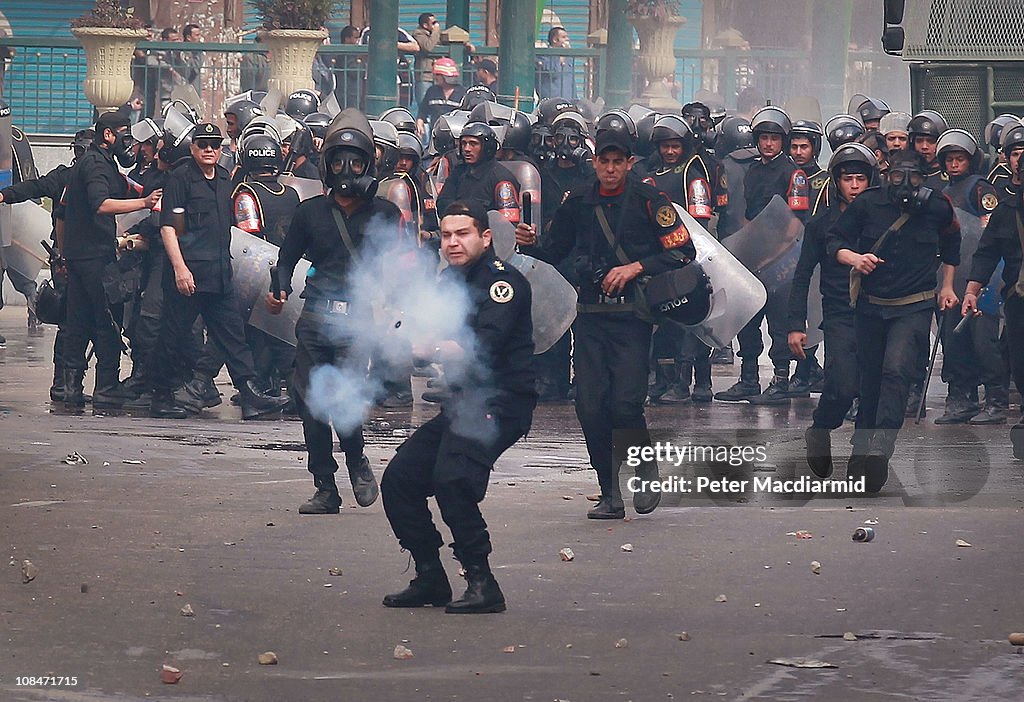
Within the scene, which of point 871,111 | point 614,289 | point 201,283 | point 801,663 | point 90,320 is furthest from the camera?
point 871,111

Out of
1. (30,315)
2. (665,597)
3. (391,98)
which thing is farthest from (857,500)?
(391,98)

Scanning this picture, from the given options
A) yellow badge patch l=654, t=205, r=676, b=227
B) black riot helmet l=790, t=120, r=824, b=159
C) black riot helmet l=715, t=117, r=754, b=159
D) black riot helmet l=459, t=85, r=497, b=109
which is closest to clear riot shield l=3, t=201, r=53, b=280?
black riot helmet l=459, t=85, r=497, b=109

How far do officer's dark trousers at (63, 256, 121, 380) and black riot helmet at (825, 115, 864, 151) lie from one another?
5543 millimetres

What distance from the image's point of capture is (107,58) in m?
24.6

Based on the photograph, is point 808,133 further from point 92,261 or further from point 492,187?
point 92,261

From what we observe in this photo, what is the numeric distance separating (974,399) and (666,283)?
466 centimetres

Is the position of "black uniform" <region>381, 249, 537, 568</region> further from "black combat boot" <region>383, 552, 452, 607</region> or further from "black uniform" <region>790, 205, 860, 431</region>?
"black uniform" <region>790, 205, 860, 431</region>

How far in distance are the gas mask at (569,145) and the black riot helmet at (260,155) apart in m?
1.91

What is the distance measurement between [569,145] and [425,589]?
699cm

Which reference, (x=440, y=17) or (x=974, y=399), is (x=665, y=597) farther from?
(x=440, y=17)

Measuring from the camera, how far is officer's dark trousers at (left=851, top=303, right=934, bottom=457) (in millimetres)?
10312

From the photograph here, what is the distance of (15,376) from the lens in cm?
1520

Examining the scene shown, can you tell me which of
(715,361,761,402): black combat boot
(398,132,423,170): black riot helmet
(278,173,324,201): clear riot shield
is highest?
(398,132,423,170): black riot helmet

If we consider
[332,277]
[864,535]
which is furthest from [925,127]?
[332,277]
